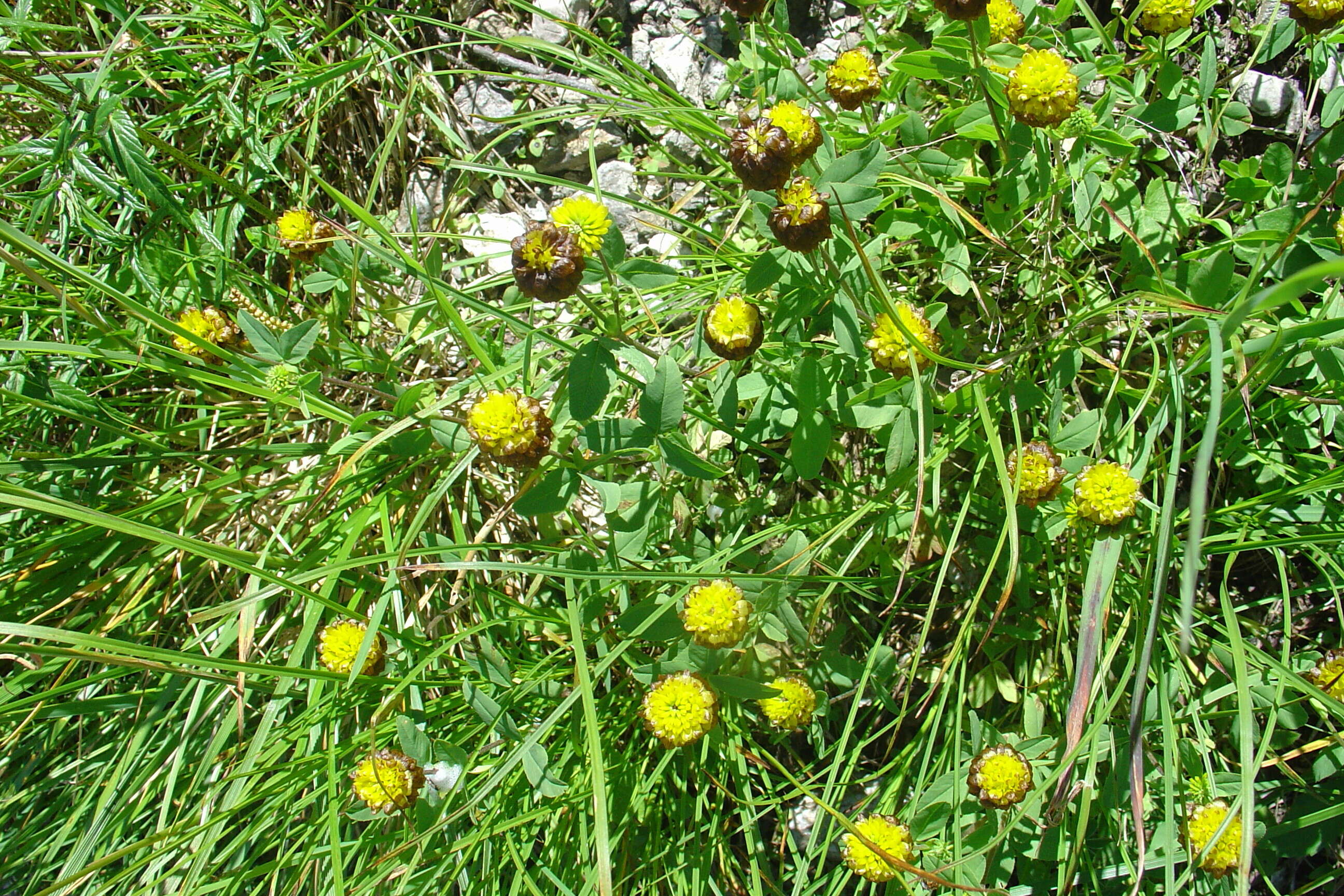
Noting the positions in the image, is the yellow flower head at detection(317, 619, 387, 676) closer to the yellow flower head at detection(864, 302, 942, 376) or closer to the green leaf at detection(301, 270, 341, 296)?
the green leaf at detection(301, 270, 341, 296)

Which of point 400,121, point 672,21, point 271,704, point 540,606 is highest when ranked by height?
point 672,21

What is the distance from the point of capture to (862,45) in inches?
100.0

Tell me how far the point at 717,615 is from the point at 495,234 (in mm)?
1879

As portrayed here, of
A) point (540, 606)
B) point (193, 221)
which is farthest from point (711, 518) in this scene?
point (193, 221)

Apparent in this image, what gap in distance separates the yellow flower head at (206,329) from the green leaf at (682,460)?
133cm

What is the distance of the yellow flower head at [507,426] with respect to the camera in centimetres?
164

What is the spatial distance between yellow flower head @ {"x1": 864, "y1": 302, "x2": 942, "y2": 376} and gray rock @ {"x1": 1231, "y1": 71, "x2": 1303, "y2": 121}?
5.00 feet

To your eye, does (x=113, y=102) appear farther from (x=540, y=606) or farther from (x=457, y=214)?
(x=540, y=606)

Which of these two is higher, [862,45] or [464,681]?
[862,45]

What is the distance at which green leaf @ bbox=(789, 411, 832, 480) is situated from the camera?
1.81m

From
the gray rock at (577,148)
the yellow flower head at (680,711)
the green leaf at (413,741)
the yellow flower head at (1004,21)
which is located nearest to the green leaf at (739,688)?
the yellow flower head at (680,711)

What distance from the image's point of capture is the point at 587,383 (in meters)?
1.68

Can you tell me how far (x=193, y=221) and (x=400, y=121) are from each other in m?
0.68

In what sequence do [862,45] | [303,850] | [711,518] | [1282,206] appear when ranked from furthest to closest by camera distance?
[862,45] → [711,518] → [303,850] → [1282,206]
